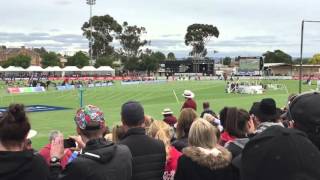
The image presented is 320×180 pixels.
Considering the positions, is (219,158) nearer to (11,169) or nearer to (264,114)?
(264,114)

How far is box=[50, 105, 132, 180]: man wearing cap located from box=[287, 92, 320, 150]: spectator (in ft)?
5.73

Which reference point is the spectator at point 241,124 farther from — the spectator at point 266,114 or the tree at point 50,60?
the tree at point 50,60

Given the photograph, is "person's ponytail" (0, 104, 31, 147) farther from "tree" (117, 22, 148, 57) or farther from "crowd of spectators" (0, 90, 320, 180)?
"tree" (117, 22, 148, 57)

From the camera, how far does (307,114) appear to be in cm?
287

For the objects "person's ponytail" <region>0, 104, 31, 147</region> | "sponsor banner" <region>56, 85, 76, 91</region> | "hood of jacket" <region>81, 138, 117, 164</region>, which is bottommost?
"sponsor banner" <region>56, 85, 76, 91</region>

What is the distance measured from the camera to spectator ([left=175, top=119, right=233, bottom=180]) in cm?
447

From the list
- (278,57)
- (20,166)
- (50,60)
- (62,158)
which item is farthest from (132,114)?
(278,57)

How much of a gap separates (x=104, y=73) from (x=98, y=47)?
13.0m

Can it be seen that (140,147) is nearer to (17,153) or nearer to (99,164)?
(99,164)

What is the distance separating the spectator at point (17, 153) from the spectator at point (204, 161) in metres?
1.31

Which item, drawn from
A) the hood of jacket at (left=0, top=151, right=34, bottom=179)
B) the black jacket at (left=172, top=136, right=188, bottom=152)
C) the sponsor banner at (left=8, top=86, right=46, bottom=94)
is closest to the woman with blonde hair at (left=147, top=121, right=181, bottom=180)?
the black jacket at (left=172, top=136, right=188, bottom=152)

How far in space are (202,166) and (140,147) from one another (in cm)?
86

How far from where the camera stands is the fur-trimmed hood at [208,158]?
14.7ft

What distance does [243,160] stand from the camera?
2729 mm
